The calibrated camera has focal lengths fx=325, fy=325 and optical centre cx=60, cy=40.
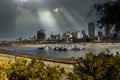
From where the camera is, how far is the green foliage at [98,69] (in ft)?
38.0

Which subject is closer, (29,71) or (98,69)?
(29,71)

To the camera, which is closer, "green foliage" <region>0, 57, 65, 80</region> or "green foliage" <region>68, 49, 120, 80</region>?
"green foliage" <region>0, 57, 65, 80</region>

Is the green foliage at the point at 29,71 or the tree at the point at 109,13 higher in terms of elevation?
the tree at the point at 109,13

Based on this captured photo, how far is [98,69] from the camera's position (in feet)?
38.1

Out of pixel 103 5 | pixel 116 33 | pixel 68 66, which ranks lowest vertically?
pixel 68 66

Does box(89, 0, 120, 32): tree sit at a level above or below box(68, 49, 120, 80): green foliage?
above

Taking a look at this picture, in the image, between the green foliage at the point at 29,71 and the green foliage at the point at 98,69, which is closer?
the green foliage at the point at 29,71

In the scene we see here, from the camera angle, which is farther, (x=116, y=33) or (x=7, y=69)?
(x=116, y=33)

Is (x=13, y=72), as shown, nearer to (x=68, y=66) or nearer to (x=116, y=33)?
(x=116, y=33)

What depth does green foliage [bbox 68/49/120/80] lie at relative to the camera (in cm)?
1157

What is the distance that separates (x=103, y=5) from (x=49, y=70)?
304 centimetres

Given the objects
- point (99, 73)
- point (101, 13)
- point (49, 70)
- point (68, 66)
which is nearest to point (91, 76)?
point (99, 73)

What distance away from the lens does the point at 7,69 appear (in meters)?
11.4

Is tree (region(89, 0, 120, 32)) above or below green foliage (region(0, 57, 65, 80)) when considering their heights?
above
